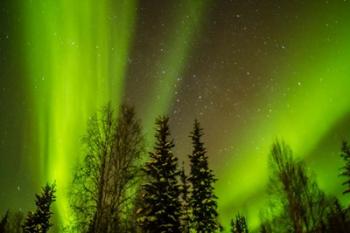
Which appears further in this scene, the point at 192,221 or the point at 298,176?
the point at 192,221

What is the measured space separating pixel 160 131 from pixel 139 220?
25.3 ft

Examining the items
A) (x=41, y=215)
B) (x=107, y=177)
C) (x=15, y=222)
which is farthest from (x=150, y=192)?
(x=15, y=222)

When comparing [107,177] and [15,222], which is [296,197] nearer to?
[107,177]

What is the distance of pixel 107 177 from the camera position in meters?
14.9

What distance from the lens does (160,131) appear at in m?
25.2

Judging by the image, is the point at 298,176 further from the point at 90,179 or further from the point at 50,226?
the point at 50,226

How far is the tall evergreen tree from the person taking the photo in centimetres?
2052

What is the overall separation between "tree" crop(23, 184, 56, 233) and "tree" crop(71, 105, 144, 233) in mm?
23817

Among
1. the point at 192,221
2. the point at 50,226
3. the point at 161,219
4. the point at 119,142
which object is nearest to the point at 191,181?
the point at 192,221

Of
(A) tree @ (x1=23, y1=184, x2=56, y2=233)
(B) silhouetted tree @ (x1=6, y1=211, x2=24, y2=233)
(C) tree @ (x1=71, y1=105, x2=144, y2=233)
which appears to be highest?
(B) silhouetted tree @ (x1=6, y1=211, x2=24, y2=233)

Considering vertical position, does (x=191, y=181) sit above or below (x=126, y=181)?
above

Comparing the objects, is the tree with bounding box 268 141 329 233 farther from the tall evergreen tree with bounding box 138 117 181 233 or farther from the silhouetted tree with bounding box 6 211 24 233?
the silhouetted tree with bounding box 6 211 24 233

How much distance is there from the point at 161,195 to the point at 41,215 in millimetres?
21895

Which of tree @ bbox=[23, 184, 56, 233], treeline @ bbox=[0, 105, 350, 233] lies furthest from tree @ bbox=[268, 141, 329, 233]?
tree @ bbox=[23, 184, 56, 233]
